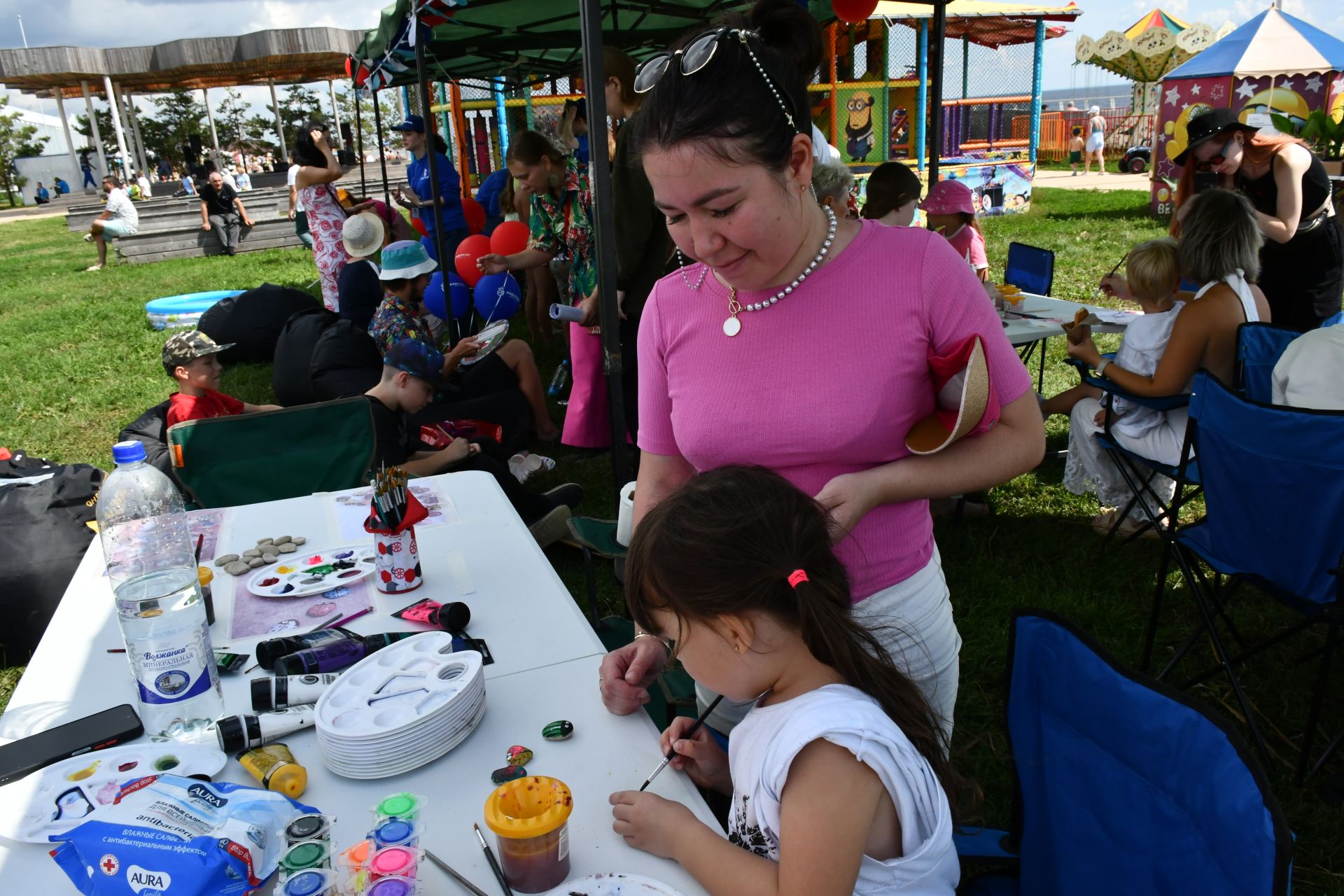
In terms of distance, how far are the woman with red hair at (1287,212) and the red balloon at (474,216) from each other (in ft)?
17.9

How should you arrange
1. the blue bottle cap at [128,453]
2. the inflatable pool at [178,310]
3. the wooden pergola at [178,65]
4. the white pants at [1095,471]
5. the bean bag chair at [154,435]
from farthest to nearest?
the wooden pergola at [178,65] < the inflatable pool at [178,310] < the white pants at [1095,471] < the bean bag chair at [154,435] < the blue bottle cap at [128,453]

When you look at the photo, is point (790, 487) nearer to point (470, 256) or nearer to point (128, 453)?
point (128, 453)

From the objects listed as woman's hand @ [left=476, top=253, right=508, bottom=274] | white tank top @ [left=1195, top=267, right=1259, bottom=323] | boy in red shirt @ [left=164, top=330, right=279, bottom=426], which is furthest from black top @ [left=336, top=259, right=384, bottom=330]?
white tank top @ [left=1195, top=267, right=1259, bottom=323]

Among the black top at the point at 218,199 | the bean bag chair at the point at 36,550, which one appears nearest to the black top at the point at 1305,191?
the bean bag chair at the point at 36,550

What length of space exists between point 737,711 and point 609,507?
2752 mm

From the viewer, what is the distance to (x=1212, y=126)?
4.51 meters

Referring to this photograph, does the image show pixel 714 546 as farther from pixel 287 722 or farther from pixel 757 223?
pixel 287 722

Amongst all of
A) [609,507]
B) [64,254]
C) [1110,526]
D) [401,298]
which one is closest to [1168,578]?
[1110,526]

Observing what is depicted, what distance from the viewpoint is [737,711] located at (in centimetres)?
150

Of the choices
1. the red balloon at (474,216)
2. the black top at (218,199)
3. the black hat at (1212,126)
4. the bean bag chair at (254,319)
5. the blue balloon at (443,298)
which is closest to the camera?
the black hat at (1212,126)

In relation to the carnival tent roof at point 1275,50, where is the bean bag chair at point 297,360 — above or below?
below

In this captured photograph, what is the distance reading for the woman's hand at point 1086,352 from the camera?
3.60 metres

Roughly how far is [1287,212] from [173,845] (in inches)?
201

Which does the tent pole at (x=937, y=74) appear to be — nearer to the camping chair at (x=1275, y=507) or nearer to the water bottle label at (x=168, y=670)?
the camping chair at (x=1275, y=507)
